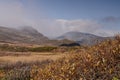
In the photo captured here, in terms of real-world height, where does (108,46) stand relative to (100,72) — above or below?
above

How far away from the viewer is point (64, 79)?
928cm

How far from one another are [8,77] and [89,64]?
529 centimetres

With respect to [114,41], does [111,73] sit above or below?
below

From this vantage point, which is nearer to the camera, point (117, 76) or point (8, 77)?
point (117, 76)

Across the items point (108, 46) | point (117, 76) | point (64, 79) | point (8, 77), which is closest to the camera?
point (117, 76)

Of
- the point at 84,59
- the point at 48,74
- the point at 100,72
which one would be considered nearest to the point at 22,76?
the point at 48,74

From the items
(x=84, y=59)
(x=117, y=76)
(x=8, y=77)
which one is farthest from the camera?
(x=8, y=77)

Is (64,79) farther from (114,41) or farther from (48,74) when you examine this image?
(114,41)

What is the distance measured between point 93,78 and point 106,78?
1.31 feet

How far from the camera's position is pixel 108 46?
34.9 feet

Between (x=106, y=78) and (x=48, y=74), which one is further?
(x=48, y=74)

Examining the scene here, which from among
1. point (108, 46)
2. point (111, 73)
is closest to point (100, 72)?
point (111, 73)

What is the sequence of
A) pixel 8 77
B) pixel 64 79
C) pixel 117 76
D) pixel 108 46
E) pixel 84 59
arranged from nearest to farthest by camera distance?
1. pixel 117 76
2. pixel 64 79
3. pixel 84 59
4. pixel 108 46
5. pixel 8 77

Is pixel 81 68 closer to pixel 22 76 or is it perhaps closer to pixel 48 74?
pixel 48 74
